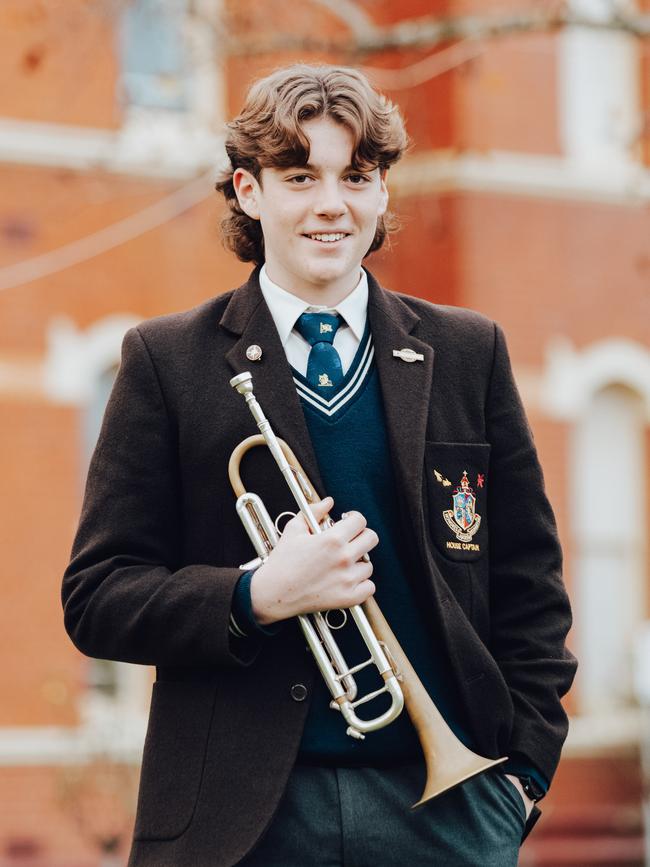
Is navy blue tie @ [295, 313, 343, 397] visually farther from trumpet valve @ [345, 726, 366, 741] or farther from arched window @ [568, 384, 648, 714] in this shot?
arched window @ [568, 384, 648, 714]

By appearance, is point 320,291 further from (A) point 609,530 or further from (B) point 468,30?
(A) point 609,530

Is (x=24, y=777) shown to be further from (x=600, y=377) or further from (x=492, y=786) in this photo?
(x=492, y=786)

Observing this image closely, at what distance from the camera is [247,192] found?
3.69 meters

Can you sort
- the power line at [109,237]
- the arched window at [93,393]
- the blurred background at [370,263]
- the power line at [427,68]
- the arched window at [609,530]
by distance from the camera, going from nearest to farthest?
the blurred background at [370,263] → the power line at [109,237] → the arched window at [93,393] → the power line at [427,68] → the arched window at [609,530]

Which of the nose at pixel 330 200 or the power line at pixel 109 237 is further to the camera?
the power line at pixel 109 237

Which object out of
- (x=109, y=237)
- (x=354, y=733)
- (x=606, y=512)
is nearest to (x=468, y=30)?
(x=109, y=237)

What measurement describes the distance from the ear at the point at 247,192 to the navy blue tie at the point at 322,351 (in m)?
0.21

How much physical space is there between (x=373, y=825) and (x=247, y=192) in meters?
1.15

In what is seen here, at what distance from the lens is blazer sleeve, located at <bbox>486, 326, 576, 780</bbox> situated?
11.8 ft

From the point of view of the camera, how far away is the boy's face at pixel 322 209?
139 inches

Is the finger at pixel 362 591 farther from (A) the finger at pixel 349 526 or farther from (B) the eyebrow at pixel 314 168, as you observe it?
(B) the eyebrow at pixel 314 168

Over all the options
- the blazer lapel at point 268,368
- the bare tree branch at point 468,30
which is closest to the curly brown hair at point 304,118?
the blazer lapel at point 268,368

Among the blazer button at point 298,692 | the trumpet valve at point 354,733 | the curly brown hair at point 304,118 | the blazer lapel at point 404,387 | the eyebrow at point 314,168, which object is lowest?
the trumpet valve at point 354,733

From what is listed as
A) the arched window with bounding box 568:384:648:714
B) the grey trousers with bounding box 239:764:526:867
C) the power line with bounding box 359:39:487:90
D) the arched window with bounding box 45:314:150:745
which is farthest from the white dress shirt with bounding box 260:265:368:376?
the arched window with bounding box 568:384:648:714
